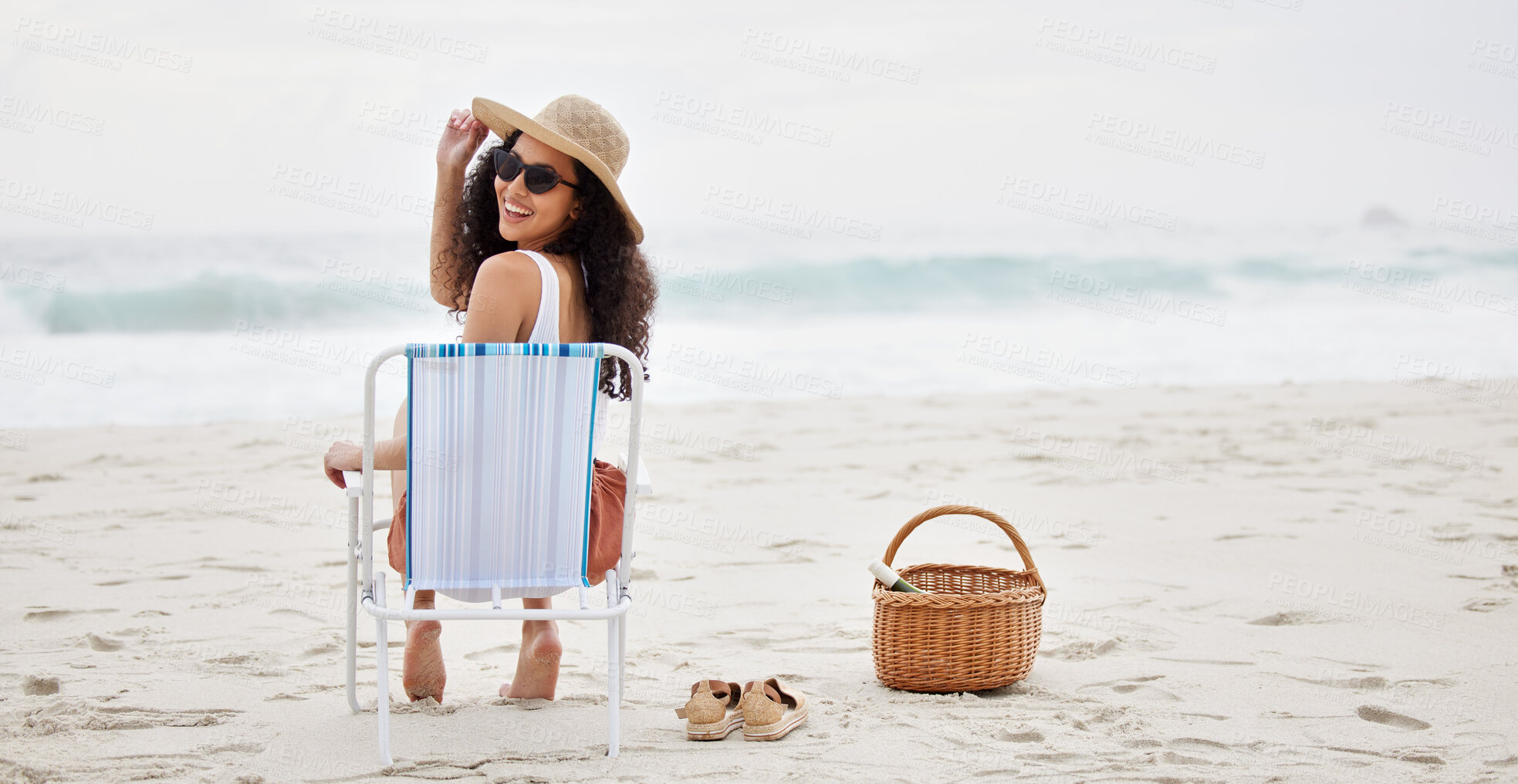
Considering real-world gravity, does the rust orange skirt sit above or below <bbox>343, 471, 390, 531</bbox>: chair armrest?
below

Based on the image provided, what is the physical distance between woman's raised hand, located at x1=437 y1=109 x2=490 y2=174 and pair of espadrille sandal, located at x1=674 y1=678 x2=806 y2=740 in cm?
142

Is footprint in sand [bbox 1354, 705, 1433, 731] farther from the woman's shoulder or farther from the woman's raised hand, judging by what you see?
the woman's raised hand

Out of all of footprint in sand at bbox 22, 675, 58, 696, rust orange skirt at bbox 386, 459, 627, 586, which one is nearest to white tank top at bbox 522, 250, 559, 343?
rust orange skirt at bbox 386, 459, 627, 586

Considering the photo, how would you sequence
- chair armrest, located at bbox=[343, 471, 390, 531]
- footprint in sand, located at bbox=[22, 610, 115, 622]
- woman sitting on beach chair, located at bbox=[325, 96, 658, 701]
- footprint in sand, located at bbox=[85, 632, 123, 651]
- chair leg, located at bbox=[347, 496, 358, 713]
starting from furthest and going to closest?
footprint in sand, located at bbox=[22, 610, 115, 622] < footprint in sand, located at bbox=[85, 632, 123, 651] < chair leg, located at bbox=[347, 496, 358, 713] < woman sitting on beach chair, located at bbox=[325, 96, 658, 701] < chair armrest, located at bbox=[343, 471, 390, 531]

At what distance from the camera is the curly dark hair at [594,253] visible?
2.86 metres

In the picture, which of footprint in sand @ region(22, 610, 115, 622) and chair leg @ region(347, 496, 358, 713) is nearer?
chair leg @ region(347, 496, 358, 713)

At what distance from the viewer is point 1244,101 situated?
21.7 meters

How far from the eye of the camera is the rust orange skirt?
2656 mm

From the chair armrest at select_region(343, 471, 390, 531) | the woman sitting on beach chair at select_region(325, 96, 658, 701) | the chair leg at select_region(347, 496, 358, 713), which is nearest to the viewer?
the chair armrest at select_region(343, 471, 390, 531)

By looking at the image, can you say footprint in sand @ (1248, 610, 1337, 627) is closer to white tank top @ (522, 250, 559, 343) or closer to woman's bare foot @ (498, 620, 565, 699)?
woman's bare foot @ (498, 620, 565, 699)

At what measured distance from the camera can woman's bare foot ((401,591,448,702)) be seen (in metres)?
2.90

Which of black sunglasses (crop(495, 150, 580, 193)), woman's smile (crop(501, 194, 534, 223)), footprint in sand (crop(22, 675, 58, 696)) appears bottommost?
footprint in sand (crop(22, 675, 58, 696))

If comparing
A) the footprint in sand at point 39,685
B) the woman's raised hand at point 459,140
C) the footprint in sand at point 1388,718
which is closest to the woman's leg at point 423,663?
the woman's raised hand at point 459,140

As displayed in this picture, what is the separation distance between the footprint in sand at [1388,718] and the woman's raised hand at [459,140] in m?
2.58
